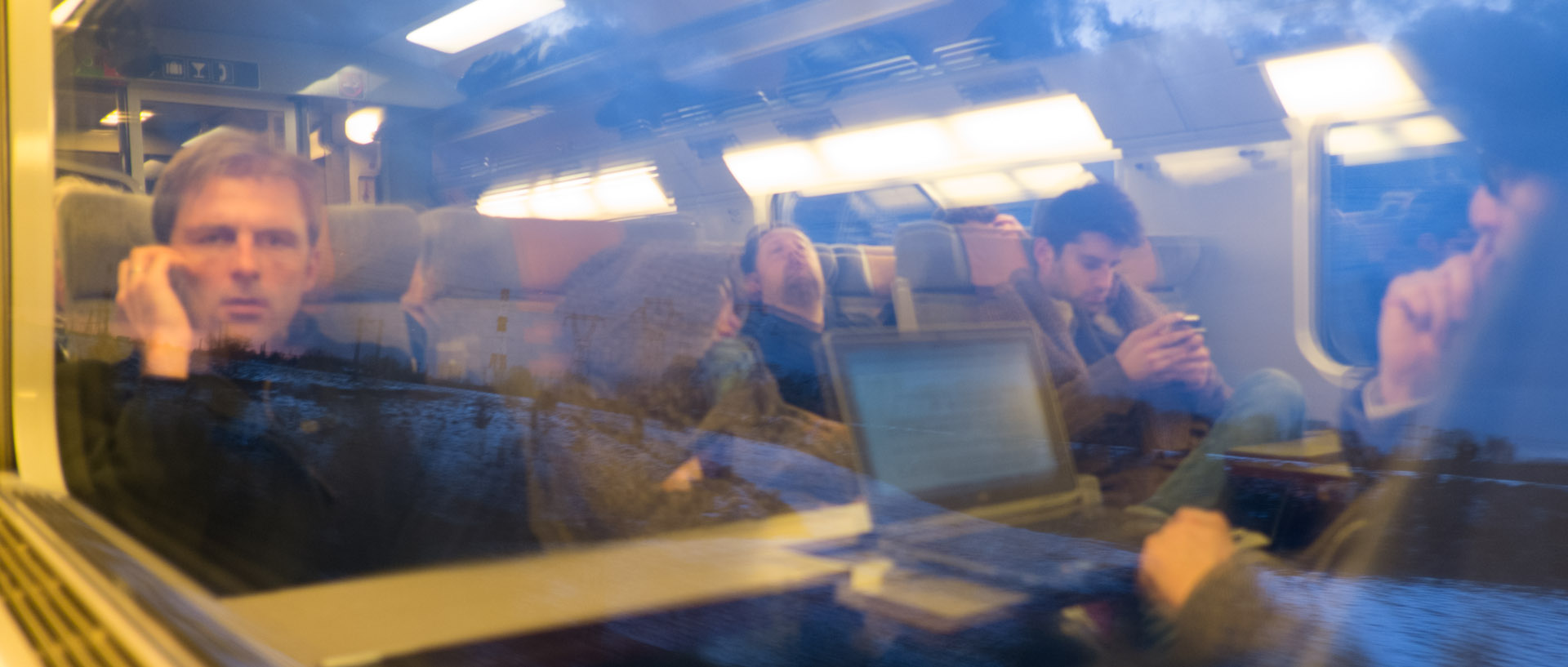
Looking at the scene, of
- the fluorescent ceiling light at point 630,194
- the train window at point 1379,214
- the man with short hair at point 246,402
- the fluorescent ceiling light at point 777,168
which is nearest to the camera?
the train window at point 1379,214

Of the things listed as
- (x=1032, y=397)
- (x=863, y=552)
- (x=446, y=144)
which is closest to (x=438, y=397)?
(x=446, y=144)

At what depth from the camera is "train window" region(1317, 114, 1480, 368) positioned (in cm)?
50

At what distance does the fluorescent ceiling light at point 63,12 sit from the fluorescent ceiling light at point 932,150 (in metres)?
2.00

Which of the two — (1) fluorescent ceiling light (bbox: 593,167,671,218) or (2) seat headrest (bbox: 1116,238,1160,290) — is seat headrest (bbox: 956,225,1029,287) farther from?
(1) fluorescent ceiling light (bbox: 593,167,671,218)

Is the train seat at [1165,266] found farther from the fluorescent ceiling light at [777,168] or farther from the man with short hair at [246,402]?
the man with short hair at [246,402]

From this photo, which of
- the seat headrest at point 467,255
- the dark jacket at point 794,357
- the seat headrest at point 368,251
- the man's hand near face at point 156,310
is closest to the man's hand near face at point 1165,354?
the dark jacket at point 794,357

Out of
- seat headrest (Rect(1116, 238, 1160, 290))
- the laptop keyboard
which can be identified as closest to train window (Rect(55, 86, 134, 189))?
the laptop keyboard

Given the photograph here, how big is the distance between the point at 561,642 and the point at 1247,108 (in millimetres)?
718

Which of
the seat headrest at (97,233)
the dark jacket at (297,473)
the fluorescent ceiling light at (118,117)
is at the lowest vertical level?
the dark jacket at (297,473)

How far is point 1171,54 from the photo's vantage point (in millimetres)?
552

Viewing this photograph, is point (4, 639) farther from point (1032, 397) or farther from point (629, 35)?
point (1032, 397)

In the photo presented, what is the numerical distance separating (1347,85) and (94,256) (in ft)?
7.75

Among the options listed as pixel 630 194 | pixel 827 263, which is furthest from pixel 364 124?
pixel 827 263

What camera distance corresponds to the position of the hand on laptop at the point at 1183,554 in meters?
0.59
